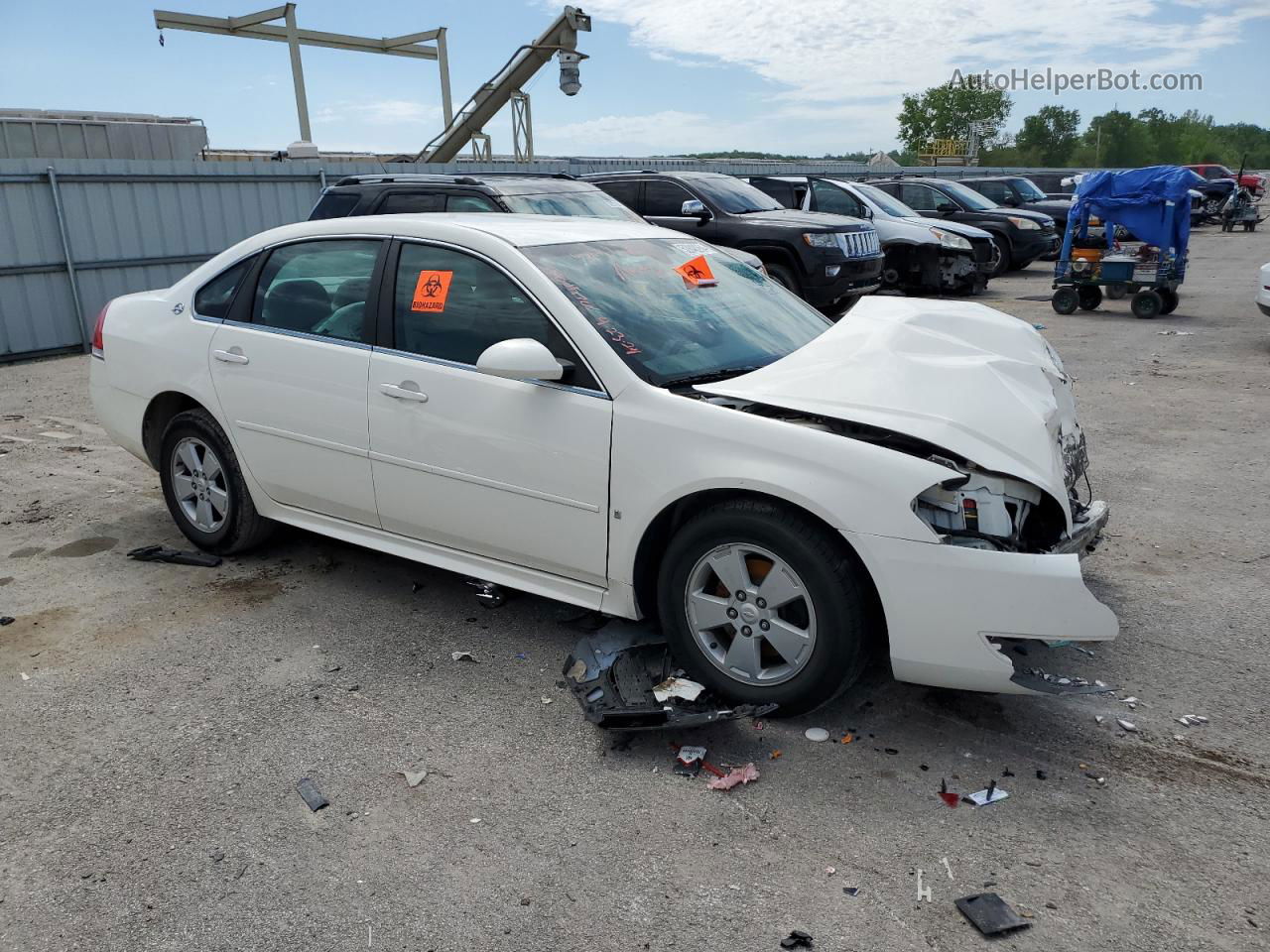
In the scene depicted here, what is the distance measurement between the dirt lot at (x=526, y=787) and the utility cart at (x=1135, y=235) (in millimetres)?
9035

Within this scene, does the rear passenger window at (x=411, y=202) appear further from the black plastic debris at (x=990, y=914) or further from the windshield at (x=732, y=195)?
the black plastic debris at (x=990, y=914)

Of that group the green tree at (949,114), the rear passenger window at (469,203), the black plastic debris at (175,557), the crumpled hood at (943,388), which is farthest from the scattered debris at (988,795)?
the green tree at (949,114)

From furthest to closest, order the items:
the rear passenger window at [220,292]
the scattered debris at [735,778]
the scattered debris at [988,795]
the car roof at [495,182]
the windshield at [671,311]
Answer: the car roof at [495,182]
the rear passenger window at [220,292]
the windshield at [671,311]
the scattered debris at [735,778]
the scattered debris at [988,795]

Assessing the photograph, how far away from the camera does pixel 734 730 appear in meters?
3.57

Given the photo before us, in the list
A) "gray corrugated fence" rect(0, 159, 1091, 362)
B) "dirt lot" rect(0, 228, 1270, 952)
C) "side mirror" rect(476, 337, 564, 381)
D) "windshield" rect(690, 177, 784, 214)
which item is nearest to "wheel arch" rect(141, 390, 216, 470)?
"dirt lot" rect(0, 228, 1270, 952)

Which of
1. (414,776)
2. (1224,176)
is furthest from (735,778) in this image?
(1224,176)

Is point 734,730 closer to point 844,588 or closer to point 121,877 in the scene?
point 844,588

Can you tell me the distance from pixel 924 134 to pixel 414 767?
10102 cm

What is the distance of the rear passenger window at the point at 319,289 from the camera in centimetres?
445

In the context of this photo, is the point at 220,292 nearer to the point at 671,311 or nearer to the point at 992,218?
the point at 671,311

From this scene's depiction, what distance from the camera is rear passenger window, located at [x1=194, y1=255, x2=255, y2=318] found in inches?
195

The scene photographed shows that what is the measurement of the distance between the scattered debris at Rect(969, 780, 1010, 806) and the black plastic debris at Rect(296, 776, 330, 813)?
2024 millimetres

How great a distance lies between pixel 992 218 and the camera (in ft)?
63.1

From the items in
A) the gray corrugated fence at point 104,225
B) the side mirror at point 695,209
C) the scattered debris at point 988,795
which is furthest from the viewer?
the side mirror at point 695,209
